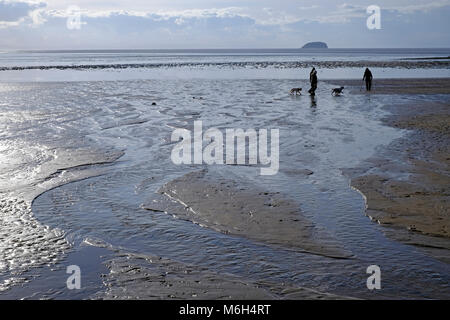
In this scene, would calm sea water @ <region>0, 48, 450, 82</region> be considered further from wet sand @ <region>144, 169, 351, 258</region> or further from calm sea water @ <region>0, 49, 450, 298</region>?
wet sand @ <region>144, 169, 351, 258</region>

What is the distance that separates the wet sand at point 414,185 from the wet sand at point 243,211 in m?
1.49

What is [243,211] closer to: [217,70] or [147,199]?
[147,199]

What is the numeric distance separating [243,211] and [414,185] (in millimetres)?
4261

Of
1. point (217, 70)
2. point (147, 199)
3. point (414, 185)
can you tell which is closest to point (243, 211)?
point (147, 199)

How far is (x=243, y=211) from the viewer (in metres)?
8.92

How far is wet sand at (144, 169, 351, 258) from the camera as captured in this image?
7523 mm

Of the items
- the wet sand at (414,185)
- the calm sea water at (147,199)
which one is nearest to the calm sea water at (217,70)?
the calm sea water at (147,199)

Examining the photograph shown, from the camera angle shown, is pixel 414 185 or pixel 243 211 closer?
pixel 243 211

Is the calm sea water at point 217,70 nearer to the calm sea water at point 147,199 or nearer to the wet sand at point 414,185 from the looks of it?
the calm sea water at point 147,199

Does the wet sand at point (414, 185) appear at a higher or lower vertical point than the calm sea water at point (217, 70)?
lower

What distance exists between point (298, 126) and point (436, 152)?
6144 millimetres

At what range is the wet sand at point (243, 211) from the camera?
752cm

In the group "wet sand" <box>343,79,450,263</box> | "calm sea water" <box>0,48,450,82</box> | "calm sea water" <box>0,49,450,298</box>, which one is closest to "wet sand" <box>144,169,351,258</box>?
"calm sea water" <box>0,49,450,298</box>
